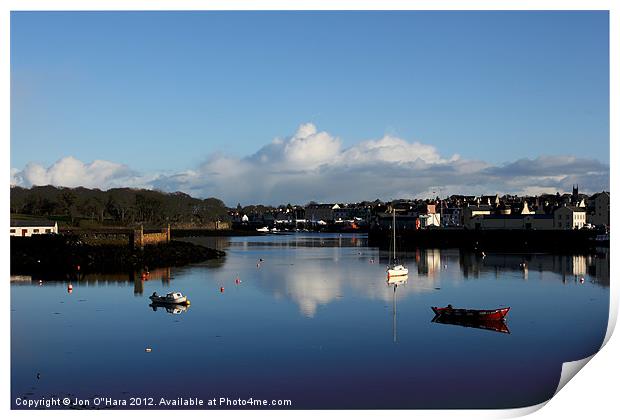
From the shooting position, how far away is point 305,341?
19484 mm

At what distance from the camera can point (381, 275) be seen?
38906mm

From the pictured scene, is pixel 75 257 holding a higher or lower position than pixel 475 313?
higher

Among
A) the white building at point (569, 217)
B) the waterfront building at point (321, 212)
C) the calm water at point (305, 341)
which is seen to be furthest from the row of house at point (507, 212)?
the calm water at point (305, 341)

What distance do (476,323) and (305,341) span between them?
21.0ft

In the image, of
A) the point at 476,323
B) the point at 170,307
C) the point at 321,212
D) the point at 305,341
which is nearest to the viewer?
the point at 305,341

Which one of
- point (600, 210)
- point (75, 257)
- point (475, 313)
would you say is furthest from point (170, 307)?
point (600, 210)

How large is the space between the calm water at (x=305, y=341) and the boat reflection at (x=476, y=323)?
0.40 m

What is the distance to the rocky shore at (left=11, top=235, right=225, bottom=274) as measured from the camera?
1571 inches

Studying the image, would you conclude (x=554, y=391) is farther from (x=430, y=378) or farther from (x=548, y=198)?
(x=548, y=198)

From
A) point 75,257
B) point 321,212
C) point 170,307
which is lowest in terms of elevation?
point 170,307

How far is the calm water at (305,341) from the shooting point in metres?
15.0

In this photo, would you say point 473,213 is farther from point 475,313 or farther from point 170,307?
point 170,307

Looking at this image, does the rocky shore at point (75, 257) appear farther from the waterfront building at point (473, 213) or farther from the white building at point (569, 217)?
the waterfront building at point (473, 213)

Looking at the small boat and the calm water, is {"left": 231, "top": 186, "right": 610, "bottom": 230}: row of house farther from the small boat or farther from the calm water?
the small boat
